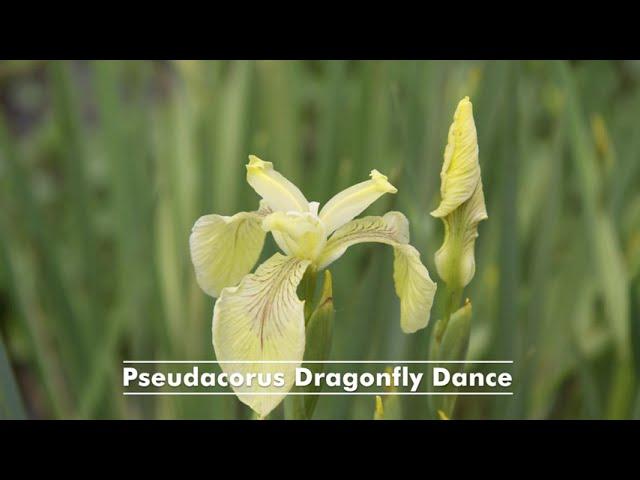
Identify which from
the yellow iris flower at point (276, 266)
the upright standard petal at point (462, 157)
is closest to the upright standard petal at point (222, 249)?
the yellow iris flower at point (276, 266)

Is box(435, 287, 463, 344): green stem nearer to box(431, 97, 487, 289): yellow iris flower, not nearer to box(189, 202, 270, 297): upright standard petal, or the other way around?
box(431, 97, 487, 289): yellow iris flower

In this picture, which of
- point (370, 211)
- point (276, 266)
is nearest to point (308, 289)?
point (276, 266)

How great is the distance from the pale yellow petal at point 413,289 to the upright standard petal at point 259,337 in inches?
2.5

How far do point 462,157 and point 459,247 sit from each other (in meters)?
0.05

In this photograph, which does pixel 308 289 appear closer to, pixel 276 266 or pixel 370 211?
pixel 276 266

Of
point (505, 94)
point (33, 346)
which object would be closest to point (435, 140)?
point (505, 94)

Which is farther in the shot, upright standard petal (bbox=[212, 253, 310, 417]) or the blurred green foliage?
the blurred green foliage

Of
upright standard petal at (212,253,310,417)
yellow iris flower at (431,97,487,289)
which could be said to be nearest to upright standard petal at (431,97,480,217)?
yellow iris flower at (431,97,487,289)

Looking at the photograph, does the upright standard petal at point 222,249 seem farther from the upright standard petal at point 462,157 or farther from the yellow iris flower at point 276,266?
the upright standard petal at point 462,157

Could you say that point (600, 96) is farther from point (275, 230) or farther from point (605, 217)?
point (275, 230)

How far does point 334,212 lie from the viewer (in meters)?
0.43

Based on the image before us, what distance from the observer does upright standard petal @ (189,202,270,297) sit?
1.39 ft

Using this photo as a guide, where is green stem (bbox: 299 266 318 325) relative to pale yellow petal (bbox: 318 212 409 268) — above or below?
below
